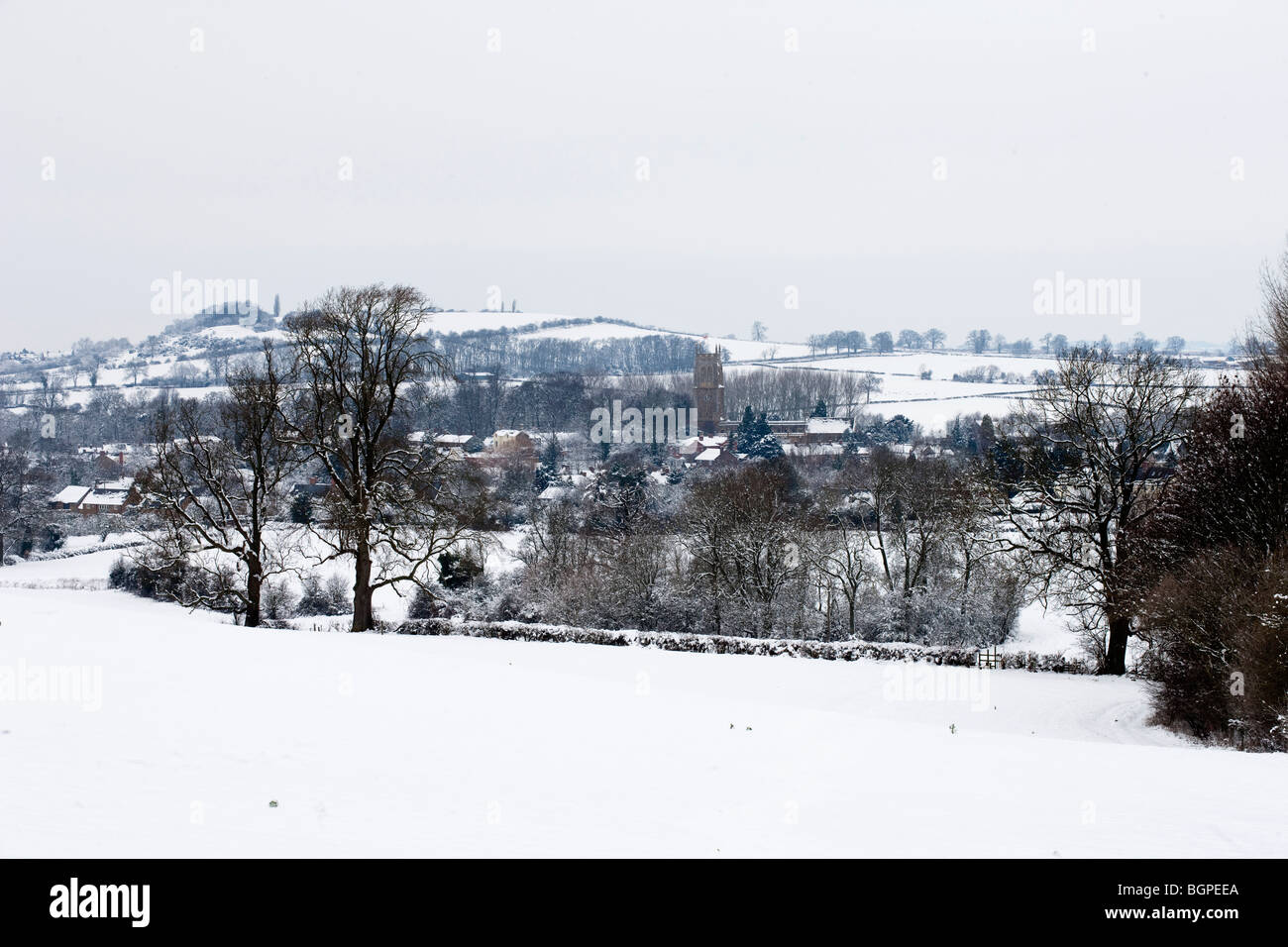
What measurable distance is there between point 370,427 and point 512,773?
739 inches

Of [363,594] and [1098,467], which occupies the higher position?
[1098,467]

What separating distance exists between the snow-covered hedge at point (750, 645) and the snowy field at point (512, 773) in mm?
7866

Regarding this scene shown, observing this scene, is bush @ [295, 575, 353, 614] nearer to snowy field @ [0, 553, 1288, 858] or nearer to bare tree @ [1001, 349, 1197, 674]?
snowy field @ [0, 553, 1288, 858]

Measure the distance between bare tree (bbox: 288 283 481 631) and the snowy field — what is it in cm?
939

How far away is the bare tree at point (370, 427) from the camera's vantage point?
24.4m

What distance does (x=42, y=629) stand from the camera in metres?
16.6

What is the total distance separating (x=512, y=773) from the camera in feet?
33.0

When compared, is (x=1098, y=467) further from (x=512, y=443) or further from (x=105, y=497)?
(x=105, y=497)

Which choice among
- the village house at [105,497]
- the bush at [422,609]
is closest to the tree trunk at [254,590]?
the bush at [422,609]

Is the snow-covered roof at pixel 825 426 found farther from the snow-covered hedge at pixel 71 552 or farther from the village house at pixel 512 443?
the snow-covered hedge at pixel 71 552

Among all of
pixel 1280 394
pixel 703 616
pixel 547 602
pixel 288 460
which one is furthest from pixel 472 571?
pixel 1280 394

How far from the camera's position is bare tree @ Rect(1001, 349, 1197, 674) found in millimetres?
24797

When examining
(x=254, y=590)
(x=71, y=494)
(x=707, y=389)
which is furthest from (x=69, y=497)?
(x=707, y=389)

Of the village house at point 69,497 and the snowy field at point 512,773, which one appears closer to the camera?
the snowy field at point 512,773
